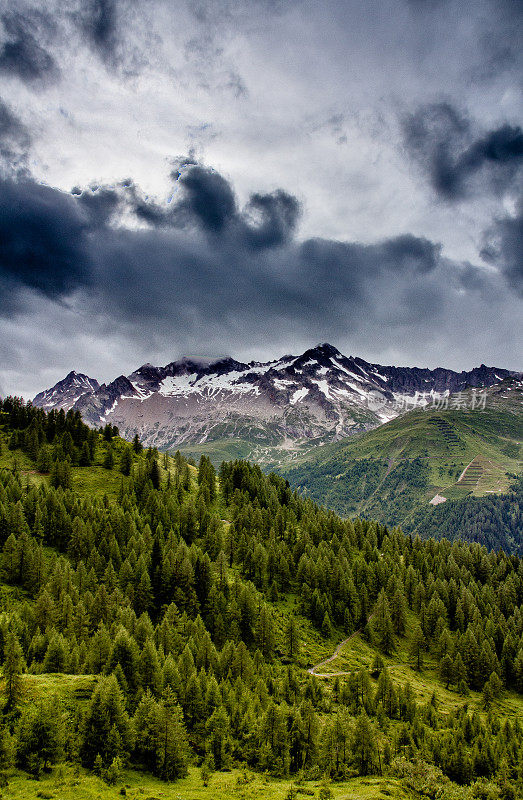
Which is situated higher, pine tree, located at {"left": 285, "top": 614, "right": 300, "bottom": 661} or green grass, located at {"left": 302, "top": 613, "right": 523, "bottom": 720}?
pine tree, located at {"left": 285, "top": 614, "right": 300, "bottom": 661}

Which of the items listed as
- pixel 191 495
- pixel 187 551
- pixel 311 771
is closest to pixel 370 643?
pixel 187 551

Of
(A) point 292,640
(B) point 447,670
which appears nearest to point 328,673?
(A) point 292,640

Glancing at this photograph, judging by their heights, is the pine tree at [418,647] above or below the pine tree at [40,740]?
below

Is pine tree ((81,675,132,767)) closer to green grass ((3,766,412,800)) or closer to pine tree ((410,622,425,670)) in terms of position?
green grass ((3,766,412,800))

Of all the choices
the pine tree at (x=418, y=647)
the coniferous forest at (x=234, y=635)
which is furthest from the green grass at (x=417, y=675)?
the pine tree at (x=418, y=647)

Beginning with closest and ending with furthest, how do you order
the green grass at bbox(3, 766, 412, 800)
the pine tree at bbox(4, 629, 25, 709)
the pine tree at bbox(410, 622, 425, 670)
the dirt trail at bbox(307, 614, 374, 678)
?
the green grass at bbox(3, 766, 412, 800) < the pine tree at bbox(4, 629, 25, 709) < the dirt trail at bbox(307, 614, 374, 678) < the pine tree at bbox(410, 622, 425, 670)

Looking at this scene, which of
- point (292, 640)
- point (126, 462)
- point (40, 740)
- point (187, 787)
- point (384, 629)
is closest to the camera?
point (40, 740)

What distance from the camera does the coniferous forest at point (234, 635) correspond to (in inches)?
2201

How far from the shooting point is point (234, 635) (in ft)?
344

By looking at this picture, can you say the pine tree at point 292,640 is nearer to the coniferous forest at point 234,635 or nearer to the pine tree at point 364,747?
the coniferous forest at point 234,635

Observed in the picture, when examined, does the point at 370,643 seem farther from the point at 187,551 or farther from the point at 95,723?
the point at 95,723

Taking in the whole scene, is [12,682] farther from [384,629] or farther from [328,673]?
[384,629]

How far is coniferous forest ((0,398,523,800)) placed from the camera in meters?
55.9

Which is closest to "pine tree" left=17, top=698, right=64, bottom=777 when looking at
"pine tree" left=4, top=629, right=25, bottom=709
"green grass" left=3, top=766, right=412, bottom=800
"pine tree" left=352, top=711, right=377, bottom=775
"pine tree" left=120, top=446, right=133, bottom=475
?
"green grass" left=3, top=766, right=412, bottom=800
